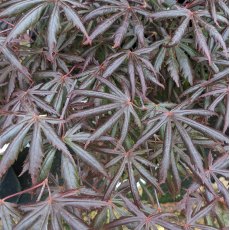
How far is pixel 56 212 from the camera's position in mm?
912

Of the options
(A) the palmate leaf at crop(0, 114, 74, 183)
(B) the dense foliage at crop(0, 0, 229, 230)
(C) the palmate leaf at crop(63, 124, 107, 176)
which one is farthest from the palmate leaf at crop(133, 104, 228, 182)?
(A) the palmate leaf at crop(0, 114, 74, 183)

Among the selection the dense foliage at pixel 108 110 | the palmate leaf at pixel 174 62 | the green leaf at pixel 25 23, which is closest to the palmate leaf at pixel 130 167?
the dense foliage at pixel 108 110

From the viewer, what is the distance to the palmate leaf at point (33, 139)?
3.05 ft

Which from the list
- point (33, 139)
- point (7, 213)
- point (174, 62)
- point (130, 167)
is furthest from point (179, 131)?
point (7, 213)

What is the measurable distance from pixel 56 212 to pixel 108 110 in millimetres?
292

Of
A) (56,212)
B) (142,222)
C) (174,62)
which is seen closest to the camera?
(56,212)

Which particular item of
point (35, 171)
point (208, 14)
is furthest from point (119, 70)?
point (35, 171)

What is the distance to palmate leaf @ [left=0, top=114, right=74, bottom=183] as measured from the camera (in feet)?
3.05

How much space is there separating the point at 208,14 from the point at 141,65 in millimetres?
240

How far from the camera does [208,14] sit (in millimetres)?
1150

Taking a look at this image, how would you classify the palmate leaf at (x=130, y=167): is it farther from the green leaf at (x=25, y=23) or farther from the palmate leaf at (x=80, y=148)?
the green leaf at (x=25, y=23)

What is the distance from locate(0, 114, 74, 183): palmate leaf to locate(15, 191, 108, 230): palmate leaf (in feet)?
0.21

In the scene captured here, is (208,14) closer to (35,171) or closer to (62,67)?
(62,67)

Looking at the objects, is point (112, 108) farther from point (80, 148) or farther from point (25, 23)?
point (25, 23)
